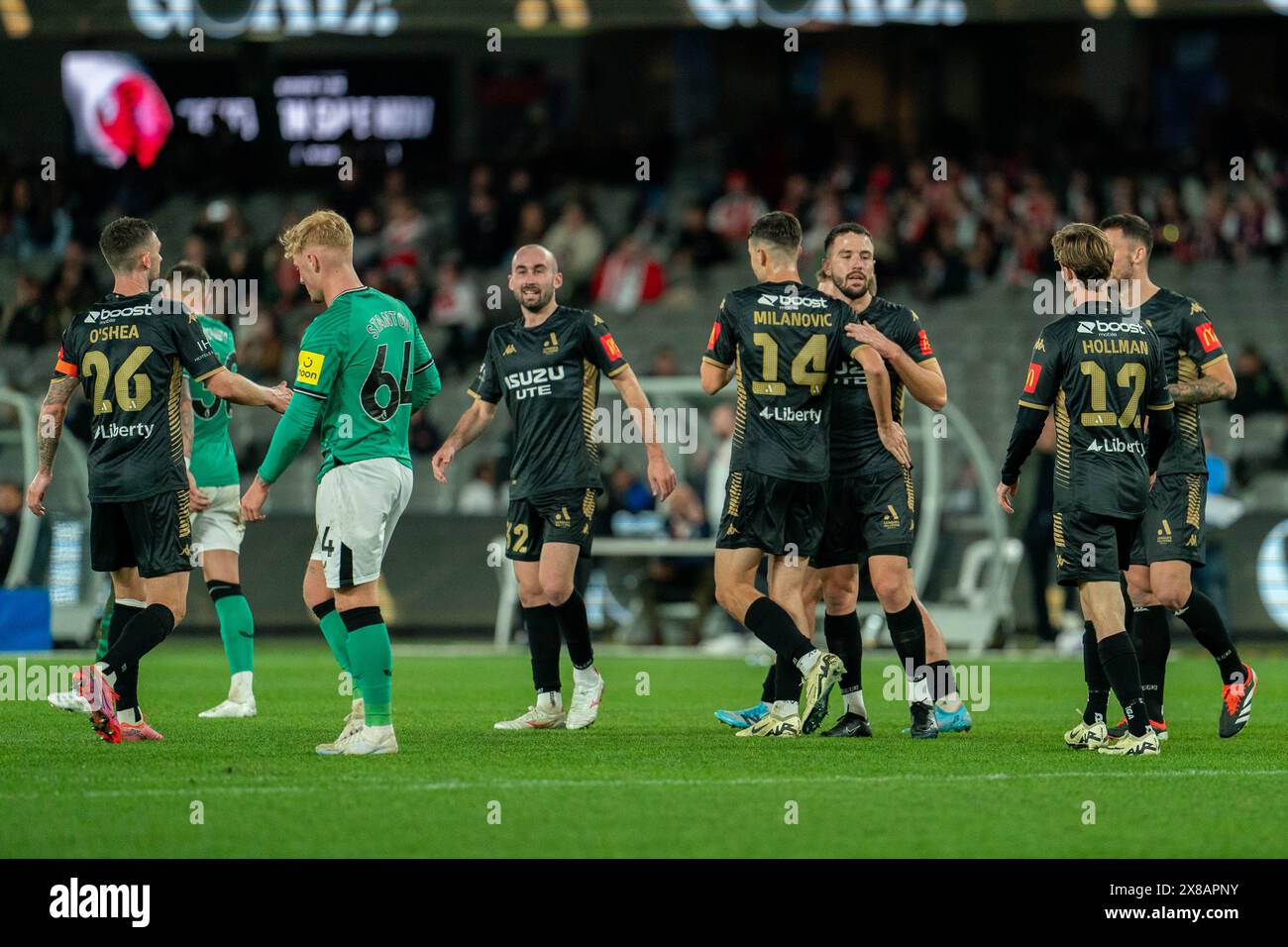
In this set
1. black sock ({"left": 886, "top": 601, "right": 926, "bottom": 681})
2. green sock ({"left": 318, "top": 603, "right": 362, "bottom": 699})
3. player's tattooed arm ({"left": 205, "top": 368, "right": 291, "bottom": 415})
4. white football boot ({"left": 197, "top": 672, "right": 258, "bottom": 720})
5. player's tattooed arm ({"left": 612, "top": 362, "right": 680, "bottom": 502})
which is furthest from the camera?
white football boot ({"left": 197, "top": 672, "right": 258, "bottom": 720})

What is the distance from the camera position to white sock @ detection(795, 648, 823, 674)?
9.03 metres

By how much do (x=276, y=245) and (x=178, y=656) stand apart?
9994 mm

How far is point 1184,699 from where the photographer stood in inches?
492

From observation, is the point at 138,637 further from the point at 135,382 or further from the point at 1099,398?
the point at 1099,398

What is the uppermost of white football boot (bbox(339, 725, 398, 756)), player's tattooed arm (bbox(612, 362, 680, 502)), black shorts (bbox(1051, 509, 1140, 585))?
player's tattooed arm (bbox(612, 362, 680, 502))

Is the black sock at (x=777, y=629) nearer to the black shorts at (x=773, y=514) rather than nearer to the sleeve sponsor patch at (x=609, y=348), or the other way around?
the black shorts at (x=773, y=514)

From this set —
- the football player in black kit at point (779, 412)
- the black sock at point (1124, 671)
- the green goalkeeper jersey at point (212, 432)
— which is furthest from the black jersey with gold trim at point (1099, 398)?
the green goalkeeper jersey at point (212, 432)

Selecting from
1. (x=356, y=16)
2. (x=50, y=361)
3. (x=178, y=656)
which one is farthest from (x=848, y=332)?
(x=50, y=361)

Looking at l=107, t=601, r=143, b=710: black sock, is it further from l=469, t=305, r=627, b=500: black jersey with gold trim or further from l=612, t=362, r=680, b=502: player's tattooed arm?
l=612, t=362, r=680, b=502: player's tattooed arm

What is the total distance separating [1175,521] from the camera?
9.55 metres

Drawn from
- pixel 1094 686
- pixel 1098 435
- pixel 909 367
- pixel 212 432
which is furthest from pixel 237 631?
pixel 1098 435

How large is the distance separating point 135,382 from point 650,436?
2.55m

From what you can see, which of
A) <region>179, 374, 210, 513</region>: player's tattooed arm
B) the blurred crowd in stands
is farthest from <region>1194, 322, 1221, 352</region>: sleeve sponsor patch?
the blurred crowd in stands

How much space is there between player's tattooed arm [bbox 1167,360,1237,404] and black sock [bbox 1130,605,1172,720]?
1.07 m
